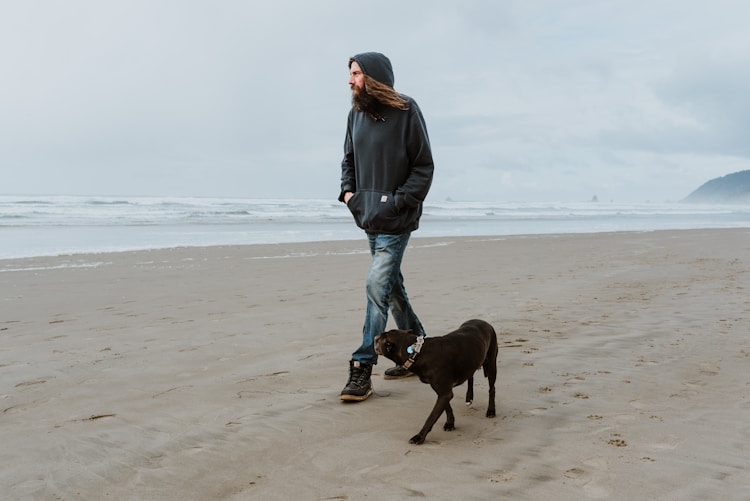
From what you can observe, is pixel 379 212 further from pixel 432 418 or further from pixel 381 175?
pixel 432 418

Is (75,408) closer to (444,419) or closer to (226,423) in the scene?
(226,423)

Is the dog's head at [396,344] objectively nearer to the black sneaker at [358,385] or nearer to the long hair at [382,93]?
the black sneaker at [358,385]

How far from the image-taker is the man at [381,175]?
12.6 feet

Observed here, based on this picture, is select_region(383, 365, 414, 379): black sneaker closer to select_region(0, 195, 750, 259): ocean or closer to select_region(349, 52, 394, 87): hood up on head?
select_region(349, 52, 394, 87): hood up on head

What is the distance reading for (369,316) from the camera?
404 cm

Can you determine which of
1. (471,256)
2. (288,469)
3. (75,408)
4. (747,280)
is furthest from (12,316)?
(747,280)

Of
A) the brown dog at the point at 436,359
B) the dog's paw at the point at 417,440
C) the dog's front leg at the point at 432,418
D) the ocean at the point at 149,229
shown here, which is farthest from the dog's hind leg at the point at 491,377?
the ocean at the point at 149,229

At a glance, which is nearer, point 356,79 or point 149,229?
point 356,79

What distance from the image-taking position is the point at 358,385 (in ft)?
12.5

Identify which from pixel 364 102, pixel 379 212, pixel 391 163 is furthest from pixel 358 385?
pixel 364 102

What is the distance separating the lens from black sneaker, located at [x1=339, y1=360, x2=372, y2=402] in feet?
12.3

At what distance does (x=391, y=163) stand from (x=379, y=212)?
333 millimetres

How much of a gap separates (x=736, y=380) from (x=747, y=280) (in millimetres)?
5992

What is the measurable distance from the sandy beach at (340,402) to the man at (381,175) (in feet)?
1.48
